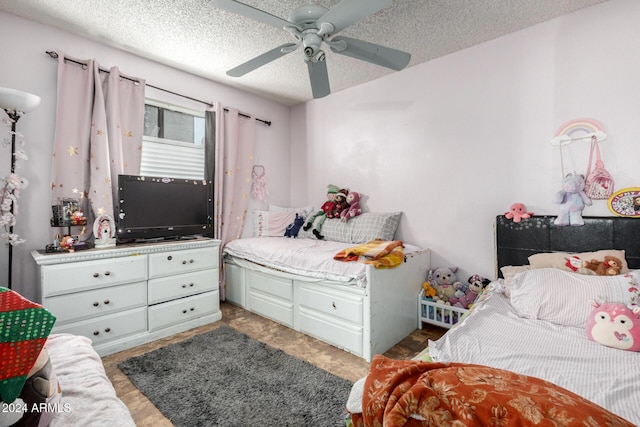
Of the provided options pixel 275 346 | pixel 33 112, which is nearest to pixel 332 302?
pixel 275 346

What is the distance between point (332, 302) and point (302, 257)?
46 centimetres

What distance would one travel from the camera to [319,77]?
2.05 m

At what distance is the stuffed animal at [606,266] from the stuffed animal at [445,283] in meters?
0.98

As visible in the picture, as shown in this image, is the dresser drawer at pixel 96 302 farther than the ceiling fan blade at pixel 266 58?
Yes

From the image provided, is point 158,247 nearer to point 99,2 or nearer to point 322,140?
point 99,2

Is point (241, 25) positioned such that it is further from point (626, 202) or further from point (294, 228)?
point (626, 202)

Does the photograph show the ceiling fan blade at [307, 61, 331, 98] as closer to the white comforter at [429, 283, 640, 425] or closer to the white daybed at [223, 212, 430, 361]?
the white daybed at [223, 212, 430, 361]

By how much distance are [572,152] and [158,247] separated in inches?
130

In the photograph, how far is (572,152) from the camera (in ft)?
7.22

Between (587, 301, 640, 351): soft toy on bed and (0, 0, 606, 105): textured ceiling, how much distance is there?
1994mm

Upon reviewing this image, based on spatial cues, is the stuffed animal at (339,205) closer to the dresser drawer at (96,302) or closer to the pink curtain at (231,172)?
the pink curtain at (231,172)

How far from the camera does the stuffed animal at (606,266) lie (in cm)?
175

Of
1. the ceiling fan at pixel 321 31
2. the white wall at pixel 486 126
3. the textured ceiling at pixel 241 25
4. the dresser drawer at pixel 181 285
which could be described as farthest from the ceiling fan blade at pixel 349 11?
the dresser drawer at pixel 181 285

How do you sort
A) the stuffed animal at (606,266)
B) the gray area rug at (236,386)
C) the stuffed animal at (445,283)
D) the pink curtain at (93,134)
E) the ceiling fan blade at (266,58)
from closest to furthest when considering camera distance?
the gray area rug at (236,386)
the stuffed animal at (606,266)
the ceiling fan blade at (266,58)
the pink curtain at (93,134)
the stuffed animal at (445,283)
